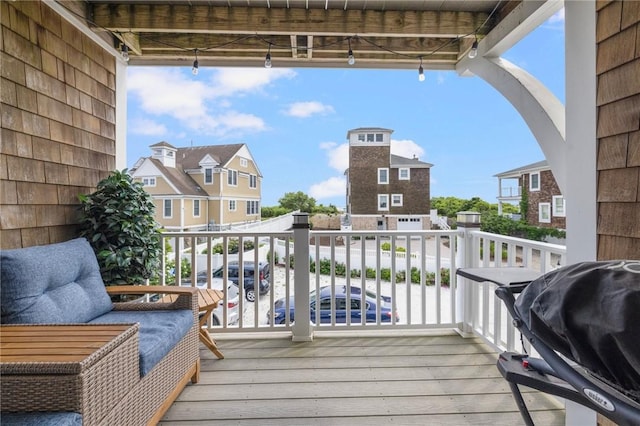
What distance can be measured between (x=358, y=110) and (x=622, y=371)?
1463 cm

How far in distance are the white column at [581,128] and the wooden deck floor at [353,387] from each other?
1.01 m

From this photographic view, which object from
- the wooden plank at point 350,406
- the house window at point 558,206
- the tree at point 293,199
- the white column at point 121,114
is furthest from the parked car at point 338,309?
the tree at point 293,199

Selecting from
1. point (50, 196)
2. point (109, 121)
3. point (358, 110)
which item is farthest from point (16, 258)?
point (358, 110)

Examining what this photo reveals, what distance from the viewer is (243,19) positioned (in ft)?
8.16

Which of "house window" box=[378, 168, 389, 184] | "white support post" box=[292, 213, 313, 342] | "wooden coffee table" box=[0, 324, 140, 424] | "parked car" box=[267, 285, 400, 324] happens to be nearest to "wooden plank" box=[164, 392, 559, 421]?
"wooden coffee table" box=[0, 324, 140, 424]

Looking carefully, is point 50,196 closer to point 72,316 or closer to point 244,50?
point 72,316

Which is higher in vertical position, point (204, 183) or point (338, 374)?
point (204, 183)

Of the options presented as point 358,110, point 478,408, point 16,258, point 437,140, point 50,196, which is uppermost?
point 358,110

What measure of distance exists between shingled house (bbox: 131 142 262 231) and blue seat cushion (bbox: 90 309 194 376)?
9.16ft

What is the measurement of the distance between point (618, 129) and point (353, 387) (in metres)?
2.04

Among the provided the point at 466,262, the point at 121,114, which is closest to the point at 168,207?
the point at 121,114

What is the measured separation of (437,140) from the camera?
1484 centimetres

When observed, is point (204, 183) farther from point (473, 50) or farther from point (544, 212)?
point (544, 212)

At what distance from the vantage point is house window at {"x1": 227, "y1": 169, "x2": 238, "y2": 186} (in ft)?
22.7
